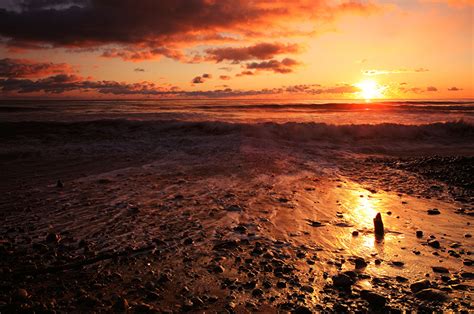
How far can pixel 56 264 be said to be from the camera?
452cm

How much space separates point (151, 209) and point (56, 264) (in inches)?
101

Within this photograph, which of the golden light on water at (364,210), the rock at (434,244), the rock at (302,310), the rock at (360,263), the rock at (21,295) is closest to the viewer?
the rock at (302,310)

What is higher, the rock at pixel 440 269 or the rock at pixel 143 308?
the rock at pixel 143 308

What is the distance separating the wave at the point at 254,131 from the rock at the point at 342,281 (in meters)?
16.1

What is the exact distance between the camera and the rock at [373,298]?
3.65 m

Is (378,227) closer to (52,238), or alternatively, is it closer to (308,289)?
(308,289)

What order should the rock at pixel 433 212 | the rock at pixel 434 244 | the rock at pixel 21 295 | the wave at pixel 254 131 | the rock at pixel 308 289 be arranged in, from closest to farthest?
the rock at pixel 21 295, the rock at pixel 308 289, the rock at pixel 434 244, the rock at pixel 433 212, the wave at pixel 254 131

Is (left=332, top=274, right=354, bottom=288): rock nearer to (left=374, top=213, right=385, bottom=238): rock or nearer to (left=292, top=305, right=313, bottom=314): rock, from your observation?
(left=292, top=305, right=313, bottom=314): rock

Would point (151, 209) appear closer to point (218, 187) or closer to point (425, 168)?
point (218, 187)

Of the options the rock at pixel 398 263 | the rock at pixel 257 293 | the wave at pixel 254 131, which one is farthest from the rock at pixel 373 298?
the wave at pixel 254 131

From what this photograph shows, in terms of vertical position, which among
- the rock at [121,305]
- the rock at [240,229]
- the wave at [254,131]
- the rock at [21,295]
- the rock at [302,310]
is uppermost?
the wave at [254,131]

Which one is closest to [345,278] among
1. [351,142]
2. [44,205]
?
[44,205]

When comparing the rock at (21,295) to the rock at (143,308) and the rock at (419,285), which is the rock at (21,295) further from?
the rock at (419,285)

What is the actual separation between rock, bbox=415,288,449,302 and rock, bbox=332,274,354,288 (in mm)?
720
